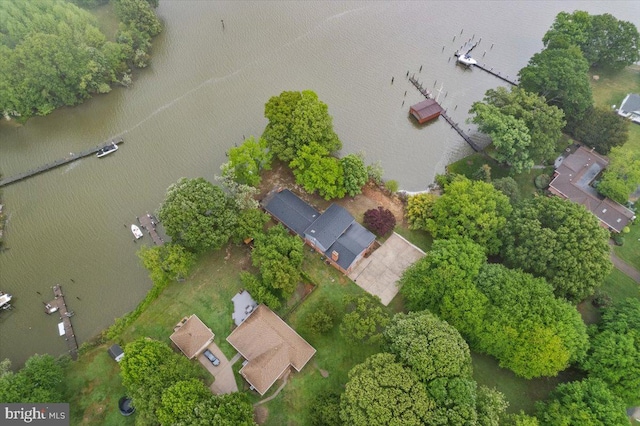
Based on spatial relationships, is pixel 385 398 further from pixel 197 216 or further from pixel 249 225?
pixel 197 216

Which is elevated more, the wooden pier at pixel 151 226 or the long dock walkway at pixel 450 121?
the long dock walkway at pixel 450 121

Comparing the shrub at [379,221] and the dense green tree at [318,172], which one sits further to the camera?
the dense green tree at [318,172]

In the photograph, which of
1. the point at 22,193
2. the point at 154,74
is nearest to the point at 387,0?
the point at 154,74

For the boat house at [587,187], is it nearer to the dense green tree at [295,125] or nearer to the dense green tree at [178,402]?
the dense green tree at [295,125]

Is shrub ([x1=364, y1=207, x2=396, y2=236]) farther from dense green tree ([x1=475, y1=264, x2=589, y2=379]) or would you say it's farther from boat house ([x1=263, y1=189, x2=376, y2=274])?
dense green tree ([x1=475, y1=264, x2=589, y2=379])

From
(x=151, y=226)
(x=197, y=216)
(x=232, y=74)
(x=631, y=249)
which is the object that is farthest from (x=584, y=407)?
(x=232, y=74)

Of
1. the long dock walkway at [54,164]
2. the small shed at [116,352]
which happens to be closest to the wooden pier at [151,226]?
the small shed at [116,352]

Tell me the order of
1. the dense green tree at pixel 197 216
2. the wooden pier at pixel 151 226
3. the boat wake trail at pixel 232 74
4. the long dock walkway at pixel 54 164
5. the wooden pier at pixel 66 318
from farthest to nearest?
the boat wake trail at pixel 232 74, the long dock walkway at pixel 54 164, the wooden pier at pixel 151 226, the wooden pier at pixel 66 318, the dense green tree at pixel 197 216
